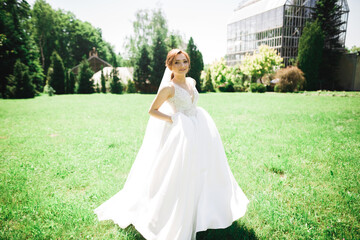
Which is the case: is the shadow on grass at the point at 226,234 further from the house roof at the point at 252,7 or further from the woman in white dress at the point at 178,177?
the house roof at the point at 252,7

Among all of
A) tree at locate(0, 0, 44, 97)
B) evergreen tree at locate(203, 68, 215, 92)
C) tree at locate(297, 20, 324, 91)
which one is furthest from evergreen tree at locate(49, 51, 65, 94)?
tree at locate(297, 20, 324, 91)

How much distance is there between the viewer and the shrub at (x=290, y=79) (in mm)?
27384

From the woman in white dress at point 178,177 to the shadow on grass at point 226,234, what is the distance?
0.19m

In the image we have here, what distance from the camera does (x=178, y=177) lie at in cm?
227

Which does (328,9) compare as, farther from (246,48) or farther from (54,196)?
(54,196)

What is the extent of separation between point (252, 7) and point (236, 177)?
2007 inches

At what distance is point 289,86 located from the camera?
91.7ft

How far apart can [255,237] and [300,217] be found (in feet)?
2.88

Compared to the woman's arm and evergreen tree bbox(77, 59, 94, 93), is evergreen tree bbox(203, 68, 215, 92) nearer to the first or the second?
evergreen tree bbox(77, 59, 94, 93)

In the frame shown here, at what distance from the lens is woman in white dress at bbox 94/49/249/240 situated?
2.27m

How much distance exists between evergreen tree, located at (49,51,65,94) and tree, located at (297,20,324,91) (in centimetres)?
3751

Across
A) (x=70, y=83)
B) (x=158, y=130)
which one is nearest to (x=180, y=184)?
(x=158, y=130)

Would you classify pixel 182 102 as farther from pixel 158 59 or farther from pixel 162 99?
pixel 158 59

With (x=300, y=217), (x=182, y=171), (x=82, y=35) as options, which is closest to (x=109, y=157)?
(x=182, y=171)
